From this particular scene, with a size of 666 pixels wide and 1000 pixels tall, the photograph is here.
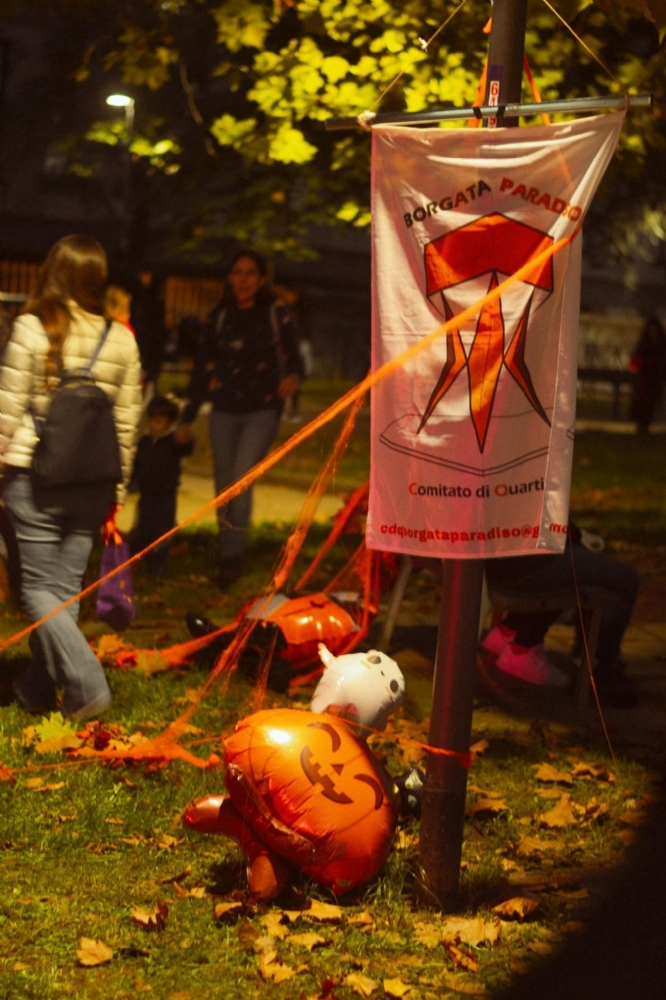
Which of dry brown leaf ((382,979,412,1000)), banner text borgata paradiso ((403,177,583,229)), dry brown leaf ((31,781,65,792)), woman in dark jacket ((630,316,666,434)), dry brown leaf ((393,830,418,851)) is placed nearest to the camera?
dry brown leaf ((382,979,412,1000))

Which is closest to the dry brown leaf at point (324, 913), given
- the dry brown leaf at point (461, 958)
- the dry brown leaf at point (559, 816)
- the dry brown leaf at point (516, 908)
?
the dry brown leaf at point (461, 958)

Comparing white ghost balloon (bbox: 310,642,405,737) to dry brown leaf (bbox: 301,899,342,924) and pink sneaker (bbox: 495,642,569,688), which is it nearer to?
dry brown leaf (bbox: 301,899,342,924)

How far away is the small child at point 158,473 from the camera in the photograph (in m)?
9.13

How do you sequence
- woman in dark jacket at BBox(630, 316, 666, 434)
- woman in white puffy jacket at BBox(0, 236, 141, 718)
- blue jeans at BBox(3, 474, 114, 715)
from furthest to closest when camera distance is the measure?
woman in dark jacket at BBox(630, 316, 666, 434) < blue jeans at BBox(3, 474, 114, 715) < woman in white puffy jacket at BBox(0, 236, 141, 718)

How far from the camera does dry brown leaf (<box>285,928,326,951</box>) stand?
3852 millimetres

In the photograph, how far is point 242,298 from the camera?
858 centimetres

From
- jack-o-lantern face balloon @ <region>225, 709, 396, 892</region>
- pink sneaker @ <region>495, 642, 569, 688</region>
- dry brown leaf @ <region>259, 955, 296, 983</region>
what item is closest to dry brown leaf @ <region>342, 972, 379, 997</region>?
dry brown leaf @ <region>259, 955, 296, 983</region>

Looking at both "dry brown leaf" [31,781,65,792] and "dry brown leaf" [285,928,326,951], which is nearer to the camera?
"dry brown leaf" [285,928,326,951]

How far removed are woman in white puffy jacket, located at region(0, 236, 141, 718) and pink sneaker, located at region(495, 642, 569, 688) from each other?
2.09 m

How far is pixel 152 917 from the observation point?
3.92 m

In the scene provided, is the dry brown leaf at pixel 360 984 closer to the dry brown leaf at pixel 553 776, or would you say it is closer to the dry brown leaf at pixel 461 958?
the dry brown leaf at pixel 461 958

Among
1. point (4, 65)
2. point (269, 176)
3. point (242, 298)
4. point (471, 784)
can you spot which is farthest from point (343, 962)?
point (269, 176)

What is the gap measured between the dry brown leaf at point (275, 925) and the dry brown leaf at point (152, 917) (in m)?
0.29

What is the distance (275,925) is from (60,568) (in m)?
2.16
